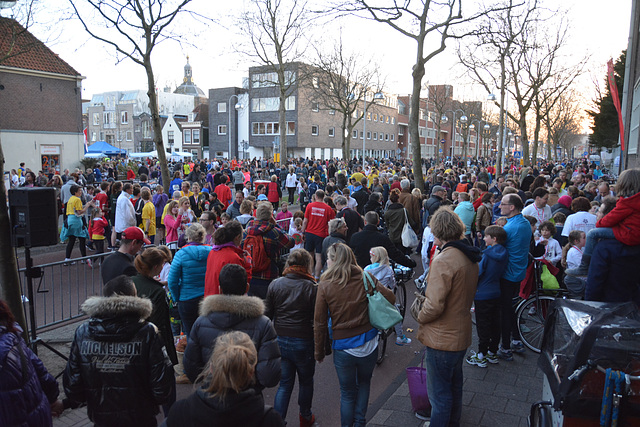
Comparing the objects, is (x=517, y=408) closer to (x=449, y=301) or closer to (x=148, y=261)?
(x=449, y=301)

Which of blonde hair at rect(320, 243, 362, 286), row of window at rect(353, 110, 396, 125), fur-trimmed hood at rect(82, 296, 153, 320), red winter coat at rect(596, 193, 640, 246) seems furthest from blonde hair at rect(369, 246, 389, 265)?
row of window at rect(353, 110, 396, 125)

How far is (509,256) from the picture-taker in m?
5.55

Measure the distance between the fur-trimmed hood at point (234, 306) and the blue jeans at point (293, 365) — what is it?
2.86 ft

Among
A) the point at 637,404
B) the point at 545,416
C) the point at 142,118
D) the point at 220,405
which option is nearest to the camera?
the point at 220,405

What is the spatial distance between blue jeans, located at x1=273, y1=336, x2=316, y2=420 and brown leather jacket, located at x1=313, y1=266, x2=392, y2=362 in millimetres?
216

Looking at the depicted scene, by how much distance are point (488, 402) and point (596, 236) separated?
79.0 inches

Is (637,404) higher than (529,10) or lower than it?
lower

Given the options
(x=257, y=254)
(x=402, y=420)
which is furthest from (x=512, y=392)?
(x=257, y=254)

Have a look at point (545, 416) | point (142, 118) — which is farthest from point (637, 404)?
point (142, 118)

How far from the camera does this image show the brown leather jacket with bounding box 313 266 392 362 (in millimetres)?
3865

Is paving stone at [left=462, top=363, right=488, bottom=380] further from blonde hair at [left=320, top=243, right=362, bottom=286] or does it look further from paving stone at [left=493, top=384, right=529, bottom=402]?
blonde hair at [left=320, top=243, right=362, bottom=286]

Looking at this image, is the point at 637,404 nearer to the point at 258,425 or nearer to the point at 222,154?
the point at 258,425

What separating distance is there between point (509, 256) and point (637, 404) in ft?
9.71

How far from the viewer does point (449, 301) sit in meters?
3.75
